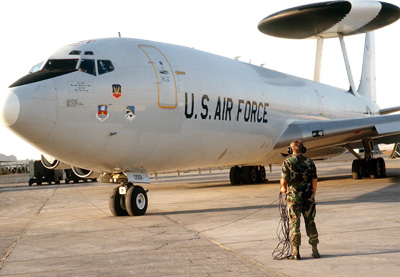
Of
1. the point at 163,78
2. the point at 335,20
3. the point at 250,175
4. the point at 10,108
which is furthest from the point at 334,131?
the point at 335,20

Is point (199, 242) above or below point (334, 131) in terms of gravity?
below

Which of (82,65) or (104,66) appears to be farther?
(104,66)

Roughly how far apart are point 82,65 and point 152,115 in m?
1.98

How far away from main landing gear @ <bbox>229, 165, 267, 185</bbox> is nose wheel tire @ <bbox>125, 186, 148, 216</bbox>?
11244 mm

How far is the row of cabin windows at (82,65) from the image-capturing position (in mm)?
10891

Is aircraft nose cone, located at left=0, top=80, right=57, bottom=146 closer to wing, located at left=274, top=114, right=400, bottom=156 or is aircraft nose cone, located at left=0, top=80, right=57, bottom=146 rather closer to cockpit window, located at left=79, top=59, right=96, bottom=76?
cockpit window, located at left=79, top=59, right=96, bottom=76

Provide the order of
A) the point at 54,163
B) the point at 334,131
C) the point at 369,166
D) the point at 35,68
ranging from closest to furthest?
the point at 35,68
the point at 54,163
the point at 334,131
the point at 369,166

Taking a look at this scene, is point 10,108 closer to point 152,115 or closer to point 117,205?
point 152,115

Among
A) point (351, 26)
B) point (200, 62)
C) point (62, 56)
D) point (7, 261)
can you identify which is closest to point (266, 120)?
point (200, 62)

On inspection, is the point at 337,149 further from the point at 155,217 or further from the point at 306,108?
the point at 155,217

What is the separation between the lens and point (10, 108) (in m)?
9.55

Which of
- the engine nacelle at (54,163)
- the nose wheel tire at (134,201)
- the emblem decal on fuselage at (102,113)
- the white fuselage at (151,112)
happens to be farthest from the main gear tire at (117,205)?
the engine nacelle at (54,163)

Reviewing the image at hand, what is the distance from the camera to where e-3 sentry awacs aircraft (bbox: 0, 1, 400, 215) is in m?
10.2

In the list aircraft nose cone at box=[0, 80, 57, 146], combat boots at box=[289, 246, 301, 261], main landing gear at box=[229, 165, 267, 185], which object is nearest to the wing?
main landing gear at box=[229, 165, 267, 185]
